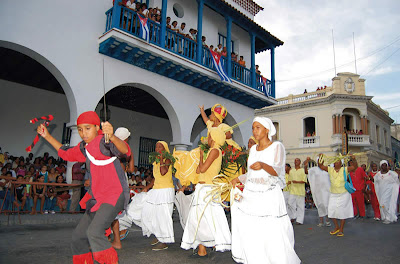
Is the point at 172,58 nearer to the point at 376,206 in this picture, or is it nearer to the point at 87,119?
the point at 87,119

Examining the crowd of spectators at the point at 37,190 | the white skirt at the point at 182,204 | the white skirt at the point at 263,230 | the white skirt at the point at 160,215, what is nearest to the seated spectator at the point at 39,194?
the crowd of spectators at the point at 37,190

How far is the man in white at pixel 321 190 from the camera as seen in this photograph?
9.50 metres

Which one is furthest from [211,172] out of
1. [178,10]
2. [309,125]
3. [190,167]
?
[309,125]

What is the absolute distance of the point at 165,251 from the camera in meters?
5.23

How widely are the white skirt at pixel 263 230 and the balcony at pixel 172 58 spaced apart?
7.20 meters

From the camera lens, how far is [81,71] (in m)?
9.29

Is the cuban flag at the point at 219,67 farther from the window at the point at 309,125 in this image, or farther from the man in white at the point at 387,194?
the window at the point at 309,125

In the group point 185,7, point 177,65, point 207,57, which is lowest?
point 177,65

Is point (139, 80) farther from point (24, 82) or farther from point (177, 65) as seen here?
point (24, 82)

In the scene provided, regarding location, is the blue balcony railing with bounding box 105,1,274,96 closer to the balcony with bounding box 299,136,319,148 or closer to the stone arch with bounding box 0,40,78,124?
the stone arch with bounding box 0,40,78,124

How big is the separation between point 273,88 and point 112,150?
1347cm

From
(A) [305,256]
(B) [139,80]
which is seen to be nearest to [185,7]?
(B) [139,80]

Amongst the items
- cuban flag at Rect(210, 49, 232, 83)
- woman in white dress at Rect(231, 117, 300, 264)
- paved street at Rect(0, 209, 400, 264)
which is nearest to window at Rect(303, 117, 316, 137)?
cuban flag at Rect(210, 49, 232, 83)

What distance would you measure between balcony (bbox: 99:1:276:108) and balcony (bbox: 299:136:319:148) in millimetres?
16577
